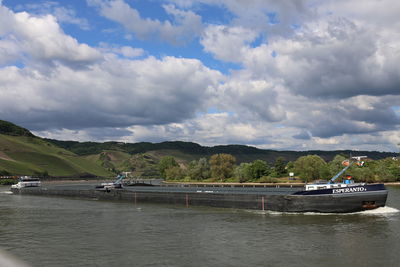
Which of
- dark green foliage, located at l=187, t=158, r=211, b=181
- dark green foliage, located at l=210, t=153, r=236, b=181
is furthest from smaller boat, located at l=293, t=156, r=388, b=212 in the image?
dark green foliage, located at l=187, t=158, r=211, b=181

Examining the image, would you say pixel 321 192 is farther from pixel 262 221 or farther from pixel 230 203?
pixel 230 203

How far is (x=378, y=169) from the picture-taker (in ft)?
403

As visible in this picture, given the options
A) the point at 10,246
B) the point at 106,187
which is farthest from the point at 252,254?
the point at 106,187

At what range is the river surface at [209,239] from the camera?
24078 millimetres

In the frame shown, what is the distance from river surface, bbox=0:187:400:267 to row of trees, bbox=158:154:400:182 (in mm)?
80233

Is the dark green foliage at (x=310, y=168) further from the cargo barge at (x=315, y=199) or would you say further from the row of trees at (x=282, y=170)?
the cargo barge at (x=315, y=199)

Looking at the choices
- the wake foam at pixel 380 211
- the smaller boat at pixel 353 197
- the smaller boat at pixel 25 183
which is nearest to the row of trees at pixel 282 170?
the wake foam at pixel 380 211

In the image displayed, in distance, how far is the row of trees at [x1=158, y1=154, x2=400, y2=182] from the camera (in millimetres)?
120562

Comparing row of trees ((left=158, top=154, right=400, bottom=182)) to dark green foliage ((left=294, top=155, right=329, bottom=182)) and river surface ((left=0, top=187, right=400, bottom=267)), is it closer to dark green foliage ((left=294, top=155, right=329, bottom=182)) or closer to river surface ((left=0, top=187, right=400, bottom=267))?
dark green foliage ((left=294, top=155, right=329, bottom=182))

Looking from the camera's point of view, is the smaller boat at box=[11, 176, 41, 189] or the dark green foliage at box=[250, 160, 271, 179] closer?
the smaller boat at box=[11, 176, 41, 189]

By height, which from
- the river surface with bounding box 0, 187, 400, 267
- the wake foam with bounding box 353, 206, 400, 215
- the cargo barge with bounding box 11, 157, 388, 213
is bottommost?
the wake foam with bounding box 353, 206, 400, 215

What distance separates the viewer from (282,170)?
476ft

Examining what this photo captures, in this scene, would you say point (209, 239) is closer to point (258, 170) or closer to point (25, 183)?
point (25, 183)

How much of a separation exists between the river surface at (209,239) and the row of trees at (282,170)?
80.2 metres
